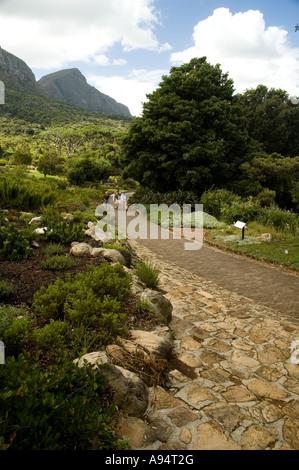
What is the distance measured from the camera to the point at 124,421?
2330 millimetres

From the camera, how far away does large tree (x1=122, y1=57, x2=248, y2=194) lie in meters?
18.1

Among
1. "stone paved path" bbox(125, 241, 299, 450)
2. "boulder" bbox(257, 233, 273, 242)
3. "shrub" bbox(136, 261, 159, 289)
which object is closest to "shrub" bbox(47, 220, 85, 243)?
Result: "shrub" bbox(136, 261, 159, 289)

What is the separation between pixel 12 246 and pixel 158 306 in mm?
3171

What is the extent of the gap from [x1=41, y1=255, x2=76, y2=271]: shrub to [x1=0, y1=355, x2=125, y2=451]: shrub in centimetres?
301

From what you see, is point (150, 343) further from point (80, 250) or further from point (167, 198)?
point (167, 198)

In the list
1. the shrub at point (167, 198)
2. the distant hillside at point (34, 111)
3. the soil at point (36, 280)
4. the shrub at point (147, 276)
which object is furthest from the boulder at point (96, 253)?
the distant hillside at point (34, 111)

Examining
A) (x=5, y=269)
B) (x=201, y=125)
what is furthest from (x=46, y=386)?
(x=201, y=125)

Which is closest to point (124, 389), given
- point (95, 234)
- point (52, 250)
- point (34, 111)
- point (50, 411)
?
point (50, 411)

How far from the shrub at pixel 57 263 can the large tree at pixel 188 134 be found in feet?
44.9

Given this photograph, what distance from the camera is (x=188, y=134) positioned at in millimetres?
18438

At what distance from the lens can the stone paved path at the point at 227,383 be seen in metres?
2.34

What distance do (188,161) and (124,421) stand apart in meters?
17.4

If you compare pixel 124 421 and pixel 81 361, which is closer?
pixel 124 421
